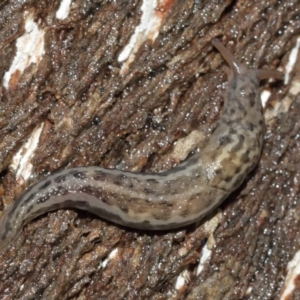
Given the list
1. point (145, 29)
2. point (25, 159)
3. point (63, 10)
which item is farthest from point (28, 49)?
point (145, 29)

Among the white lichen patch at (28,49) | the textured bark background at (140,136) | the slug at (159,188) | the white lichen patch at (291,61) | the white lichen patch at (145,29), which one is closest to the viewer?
the slug at (159,188)

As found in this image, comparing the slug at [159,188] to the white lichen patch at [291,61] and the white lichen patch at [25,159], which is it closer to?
the white lichen patch at [25,159]

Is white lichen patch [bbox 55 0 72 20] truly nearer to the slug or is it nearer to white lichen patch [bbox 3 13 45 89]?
white lichen patch [bbox 3 13 45 89]

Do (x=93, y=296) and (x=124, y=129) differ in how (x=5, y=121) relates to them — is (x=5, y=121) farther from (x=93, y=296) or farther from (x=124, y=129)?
(x=93, y=296)

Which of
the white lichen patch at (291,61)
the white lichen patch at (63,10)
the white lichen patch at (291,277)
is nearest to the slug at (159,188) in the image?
the white lichen patch at (291,61)

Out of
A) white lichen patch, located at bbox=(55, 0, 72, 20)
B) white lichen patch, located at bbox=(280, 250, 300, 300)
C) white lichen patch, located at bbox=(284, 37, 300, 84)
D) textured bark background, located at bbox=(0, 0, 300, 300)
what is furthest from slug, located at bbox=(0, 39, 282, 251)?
white lichen patch, located at bbox=(55, 0, 72, 20)

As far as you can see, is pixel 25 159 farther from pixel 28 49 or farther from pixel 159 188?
pixel 159 188
